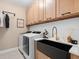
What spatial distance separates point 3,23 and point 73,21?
2.05m

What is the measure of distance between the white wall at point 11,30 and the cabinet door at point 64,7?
1.96 meters

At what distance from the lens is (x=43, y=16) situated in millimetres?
2018

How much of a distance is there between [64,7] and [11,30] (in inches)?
82.8

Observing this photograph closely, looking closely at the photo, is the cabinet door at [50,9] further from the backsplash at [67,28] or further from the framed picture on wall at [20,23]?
the framed picture on wall at [20,23]

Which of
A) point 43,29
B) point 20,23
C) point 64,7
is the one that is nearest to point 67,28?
point 64,7

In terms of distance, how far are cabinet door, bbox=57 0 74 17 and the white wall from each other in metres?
1.96

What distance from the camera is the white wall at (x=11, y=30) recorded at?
2.81 m

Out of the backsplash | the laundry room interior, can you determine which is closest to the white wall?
the laundry room interior

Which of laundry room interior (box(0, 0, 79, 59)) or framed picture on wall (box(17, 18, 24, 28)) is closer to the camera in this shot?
laundry room interior (box(0, 0, 79, 59))

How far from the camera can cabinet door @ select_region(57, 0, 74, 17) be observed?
1.25m

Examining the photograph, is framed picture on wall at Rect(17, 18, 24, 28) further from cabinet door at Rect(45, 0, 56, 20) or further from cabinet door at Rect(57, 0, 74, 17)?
cabinet door at Rect(57, 0, 74, 17)

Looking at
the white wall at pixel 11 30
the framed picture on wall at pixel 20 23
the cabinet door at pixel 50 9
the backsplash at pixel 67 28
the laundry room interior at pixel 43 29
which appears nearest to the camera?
the laundry room interior at pixel 43 29

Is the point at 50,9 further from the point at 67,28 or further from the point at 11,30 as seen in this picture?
the point at 11,30

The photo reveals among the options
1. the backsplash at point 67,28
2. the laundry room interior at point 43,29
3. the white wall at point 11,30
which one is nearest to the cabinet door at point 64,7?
the laundry room interior at point 43,29
